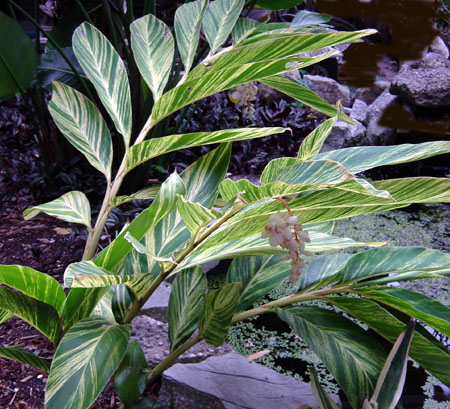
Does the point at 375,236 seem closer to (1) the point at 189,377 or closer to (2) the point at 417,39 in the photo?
(1) the point at 189,377

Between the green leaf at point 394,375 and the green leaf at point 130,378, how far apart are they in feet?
1.44

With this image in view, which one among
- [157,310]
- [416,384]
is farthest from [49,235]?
[416,384]

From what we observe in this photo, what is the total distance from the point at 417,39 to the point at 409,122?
2.25 m

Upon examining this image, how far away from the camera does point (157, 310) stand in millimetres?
1502

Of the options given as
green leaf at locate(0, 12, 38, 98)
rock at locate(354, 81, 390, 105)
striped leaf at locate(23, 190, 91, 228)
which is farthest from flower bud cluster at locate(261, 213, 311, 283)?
rock at locate(354, 81, 390, 105)

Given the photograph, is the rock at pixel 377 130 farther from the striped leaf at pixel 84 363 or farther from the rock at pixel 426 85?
the striped leaf at pixel 84 363

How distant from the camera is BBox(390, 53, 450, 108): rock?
3.45 metres

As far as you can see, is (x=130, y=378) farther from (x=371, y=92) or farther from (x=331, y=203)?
(x=371, y=92)

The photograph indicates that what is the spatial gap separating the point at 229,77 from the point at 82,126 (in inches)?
18.5

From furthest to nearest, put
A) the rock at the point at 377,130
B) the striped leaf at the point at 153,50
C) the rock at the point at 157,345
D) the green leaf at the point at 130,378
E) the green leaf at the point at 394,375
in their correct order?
the rock at the point at 377,130
the rock at the point at 157,345
the striped leaf at the point at 153,50
the green leaf at the point at 130,378
the green leaf at the point at 394,375

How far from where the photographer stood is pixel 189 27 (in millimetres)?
1272

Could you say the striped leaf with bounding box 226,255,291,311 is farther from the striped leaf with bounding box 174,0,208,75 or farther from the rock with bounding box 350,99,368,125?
the rock with bounding box 350,99,368,125

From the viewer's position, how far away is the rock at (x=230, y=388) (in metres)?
1.10

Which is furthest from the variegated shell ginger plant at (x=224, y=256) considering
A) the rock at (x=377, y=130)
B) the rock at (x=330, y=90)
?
the rock at (x=330, y=90)
